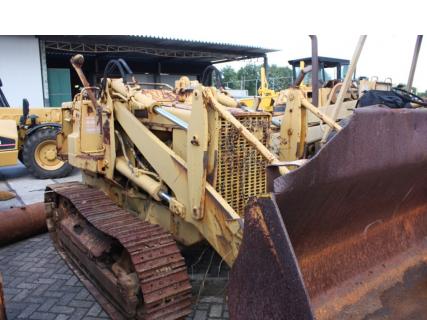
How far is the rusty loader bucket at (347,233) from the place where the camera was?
1551mm

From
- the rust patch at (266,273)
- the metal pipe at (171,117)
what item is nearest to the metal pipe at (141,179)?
the metal pipe at (171,117)

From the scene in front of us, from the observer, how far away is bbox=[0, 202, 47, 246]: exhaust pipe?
4.69 meters

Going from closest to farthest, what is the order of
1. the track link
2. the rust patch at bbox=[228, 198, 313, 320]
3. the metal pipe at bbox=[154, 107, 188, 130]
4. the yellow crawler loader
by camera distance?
1. the rust patch at bbox=[228, 198, 313, 320]
2. the yellow crawler loader
3. the track link
4. the metal pipe at bbox=[154, 107, 188, 130]

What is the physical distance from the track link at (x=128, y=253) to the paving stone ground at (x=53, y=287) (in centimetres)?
16

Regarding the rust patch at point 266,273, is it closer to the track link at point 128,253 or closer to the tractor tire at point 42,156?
the track link at point 128,253

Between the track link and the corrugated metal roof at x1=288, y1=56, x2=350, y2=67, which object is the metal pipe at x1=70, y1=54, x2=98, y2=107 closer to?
the track link

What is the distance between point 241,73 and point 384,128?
46.4 m

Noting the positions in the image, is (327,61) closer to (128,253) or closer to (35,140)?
(35,140)

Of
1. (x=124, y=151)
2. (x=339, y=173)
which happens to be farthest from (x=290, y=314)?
(x=124, y=151)

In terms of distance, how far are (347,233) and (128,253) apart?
5.01 feet

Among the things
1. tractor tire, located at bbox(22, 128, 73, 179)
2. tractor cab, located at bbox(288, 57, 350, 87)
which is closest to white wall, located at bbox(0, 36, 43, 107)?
tractor tire, located at bbox(22, 128, 73, 179)

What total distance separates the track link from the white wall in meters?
13.6

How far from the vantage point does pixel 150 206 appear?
3.75 metres

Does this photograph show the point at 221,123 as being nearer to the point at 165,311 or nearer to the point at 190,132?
the point at 190,132
